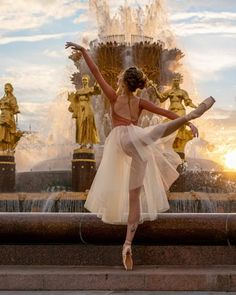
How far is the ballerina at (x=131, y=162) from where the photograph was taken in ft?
Result: 22.6

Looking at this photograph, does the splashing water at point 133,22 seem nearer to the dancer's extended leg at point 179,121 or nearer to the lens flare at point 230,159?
the lens flare at point 230,159

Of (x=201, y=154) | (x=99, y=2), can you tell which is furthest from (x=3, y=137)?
(x=99, y=2)

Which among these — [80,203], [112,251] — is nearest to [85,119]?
[80,203]

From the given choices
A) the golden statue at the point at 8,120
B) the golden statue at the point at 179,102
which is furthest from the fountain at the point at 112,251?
the golden statue at the point at 8,120

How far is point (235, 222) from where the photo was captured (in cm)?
721

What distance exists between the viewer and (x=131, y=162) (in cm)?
697

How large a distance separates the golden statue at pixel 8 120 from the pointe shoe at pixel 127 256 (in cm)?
1462

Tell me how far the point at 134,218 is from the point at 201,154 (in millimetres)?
23542

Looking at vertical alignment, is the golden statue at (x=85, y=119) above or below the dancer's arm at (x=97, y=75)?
above

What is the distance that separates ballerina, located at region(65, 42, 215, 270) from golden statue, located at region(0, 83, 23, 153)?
1422 centimetres

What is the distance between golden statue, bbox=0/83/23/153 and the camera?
21.0 meters

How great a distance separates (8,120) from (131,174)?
47.5 feet

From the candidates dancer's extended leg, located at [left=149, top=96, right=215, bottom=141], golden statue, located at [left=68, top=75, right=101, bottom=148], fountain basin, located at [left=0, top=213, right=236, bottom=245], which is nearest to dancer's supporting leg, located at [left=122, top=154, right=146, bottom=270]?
dancer's extended leg, located at [left=149, top=96, right=215, bottom=141]

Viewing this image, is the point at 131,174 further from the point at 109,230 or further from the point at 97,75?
the point at 97,75
